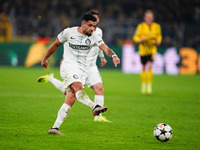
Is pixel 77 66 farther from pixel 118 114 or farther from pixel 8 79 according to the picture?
pixel 8 79

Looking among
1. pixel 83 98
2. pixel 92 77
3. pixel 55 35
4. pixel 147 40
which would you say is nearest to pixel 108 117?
pixel 92 77

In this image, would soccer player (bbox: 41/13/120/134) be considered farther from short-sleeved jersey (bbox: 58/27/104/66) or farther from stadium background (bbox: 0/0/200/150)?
stadium background (bbox: 0/0/200/150)

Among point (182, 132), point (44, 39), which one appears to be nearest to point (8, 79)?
point (44, 39)

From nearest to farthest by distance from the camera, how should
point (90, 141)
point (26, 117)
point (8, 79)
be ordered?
point (90, 141) → point (26, 117) → point (8, 79)

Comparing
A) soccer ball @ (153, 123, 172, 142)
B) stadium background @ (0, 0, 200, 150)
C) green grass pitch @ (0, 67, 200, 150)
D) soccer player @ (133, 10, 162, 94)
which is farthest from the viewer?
soccer player @ (133, 10, 162, 94)

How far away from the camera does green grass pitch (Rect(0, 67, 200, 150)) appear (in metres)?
6.48

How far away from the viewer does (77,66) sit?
7434 millimetres

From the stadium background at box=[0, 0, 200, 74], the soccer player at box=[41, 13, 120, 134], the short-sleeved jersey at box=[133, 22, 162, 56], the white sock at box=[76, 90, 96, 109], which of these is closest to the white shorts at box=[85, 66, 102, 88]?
the soccer player at box=[41, 13, 120, 134]

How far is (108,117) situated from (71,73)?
Answer: 2787mm

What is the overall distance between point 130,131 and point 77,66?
153 cm

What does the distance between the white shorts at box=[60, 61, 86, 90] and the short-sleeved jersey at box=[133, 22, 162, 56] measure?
8.32 m

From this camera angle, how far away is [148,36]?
15.7m

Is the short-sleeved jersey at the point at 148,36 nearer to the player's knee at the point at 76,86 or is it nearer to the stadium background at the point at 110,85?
the stadium background at the point at 110,85

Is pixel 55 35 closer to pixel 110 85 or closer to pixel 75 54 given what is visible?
pixel 110 85
